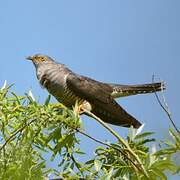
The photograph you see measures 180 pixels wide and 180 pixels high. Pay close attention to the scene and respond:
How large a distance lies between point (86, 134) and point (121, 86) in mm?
2190

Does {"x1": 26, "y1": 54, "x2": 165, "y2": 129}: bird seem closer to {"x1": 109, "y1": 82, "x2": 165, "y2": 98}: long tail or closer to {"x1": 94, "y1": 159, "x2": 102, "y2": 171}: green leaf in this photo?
{"x1": 109, "y1": 82, "x2": 165, "y2": 98}: long tail

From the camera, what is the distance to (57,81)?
3.28 m

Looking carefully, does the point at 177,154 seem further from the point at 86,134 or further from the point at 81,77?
the point at 81,77

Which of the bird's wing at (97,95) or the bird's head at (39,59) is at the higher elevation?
the bird's head at (39,59)

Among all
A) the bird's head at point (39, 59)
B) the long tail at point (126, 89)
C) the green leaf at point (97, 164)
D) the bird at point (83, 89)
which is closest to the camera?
the green leaf at point (97, 164)

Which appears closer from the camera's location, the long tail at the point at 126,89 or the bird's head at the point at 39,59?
the long tail at the point at 126,89

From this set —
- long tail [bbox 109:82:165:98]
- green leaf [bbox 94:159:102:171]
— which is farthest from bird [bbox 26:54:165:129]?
green leaf [bbox 94:159:102:171]

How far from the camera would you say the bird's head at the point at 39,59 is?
11.9ft

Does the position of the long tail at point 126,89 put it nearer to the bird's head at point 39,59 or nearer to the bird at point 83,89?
the bird at point 83,89

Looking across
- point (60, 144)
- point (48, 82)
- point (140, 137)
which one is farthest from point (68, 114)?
point (48, 82)

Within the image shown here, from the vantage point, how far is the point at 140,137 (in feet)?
4.41

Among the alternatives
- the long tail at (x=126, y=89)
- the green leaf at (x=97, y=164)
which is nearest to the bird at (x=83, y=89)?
the long tail at (x=126, y=89)

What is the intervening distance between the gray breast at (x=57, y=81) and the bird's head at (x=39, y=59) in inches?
4.4

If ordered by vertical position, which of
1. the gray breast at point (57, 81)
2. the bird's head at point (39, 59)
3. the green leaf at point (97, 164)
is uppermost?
the bird's head at point (39, 59)
